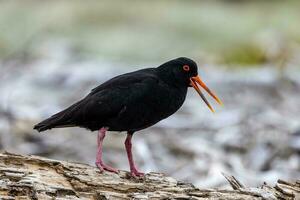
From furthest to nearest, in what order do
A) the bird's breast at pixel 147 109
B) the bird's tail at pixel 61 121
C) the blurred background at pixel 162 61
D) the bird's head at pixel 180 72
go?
1. the blurred background at pixel 162 61
2. the bird's head at pixel 180 72
3. the bird's tail at pixel 61 121
4. the bird's breast at pixel 147 109

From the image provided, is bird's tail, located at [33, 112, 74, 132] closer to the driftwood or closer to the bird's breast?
the bird's breast

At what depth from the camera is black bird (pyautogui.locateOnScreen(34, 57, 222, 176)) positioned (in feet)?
29.5

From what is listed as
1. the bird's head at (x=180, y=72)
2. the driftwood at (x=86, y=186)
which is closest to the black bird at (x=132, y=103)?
the bird's head at (x=180, y=72)

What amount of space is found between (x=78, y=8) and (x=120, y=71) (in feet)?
48.8

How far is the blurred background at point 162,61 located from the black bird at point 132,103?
11.2ft

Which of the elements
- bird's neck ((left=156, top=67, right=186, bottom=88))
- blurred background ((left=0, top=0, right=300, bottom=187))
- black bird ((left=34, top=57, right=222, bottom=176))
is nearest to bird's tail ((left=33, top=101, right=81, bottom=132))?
black bird ((left=34, top=57, right=222, bottom=176))

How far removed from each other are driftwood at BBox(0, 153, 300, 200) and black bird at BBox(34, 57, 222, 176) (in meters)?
0.32

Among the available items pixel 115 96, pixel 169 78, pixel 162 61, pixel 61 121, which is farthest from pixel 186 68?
pixel 162 61

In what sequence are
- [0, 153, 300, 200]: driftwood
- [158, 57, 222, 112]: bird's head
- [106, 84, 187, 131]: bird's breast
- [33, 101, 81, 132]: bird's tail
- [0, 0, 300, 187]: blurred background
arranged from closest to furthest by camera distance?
1. [0, 153, 300, 200]: driftwood
2. [106, 84, 187, 131]: bird's breast
3. [33, 101, 81, 132]: bird's tail
4. [158, 57, 222, 112]: bird's head
5. [0, 0, 300, 187]: blurred background

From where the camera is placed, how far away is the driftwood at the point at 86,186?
8.02 m

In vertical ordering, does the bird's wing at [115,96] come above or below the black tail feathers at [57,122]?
above

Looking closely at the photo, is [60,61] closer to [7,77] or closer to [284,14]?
[7,77]

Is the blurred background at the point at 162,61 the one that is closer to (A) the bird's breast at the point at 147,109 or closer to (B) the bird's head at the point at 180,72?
(B) the bird's head at the point at 180,72

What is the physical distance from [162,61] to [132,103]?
46.8 ft
